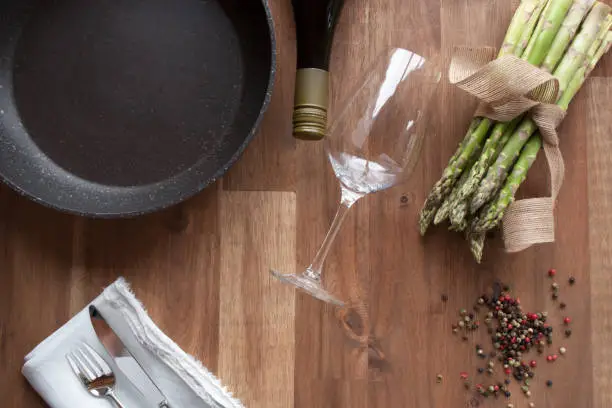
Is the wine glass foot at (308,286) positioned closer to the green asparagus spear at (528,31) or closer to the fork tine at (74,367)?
the fork tine at (74,367)

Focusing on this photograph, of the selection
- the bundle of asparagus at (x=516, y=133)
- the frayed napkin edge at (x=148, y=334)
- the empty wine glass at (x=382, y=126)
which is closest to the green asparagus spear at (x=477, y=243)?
the bundle of asparagus at (x=516, y=133)

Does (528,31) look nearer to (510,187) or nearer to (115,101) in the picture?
(510,187)

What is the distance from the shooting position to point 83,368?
27.0 inches

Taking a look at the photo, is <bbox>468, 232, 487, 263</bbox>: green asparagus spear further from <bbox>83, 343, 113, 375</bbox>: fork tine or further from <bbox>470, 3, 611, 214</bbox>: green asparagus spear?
<bbox>83, 343, 113, 375</bbox>: fork tine

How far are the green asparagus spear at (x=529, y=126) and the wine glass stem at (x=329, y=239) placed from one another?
150 mm

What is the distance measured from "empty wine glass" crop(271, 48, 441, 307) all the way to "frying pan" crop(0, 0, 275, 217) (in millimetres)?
119

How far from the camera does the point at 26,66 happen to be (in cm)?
68

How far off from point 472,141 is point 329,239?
21cm

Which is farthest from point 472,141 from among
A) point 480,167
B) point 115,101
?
point 115,101

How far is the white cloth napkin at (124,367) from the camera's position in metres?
0.68

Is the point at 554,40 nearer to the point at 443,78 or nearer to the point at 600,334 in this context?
the point at 443,78

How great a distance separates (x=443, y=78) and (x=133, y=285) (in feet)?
1.56

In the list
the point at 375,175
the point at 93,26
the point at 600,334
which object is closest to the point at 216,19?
the point at 93,26

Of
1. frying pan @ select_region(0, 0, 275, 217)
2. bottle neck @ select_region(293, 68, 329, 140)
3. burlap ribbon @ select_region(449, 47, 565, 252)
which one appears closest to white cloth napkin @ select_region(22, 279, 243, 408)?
frying pan @ select_region(0, 0, 275, 217)
